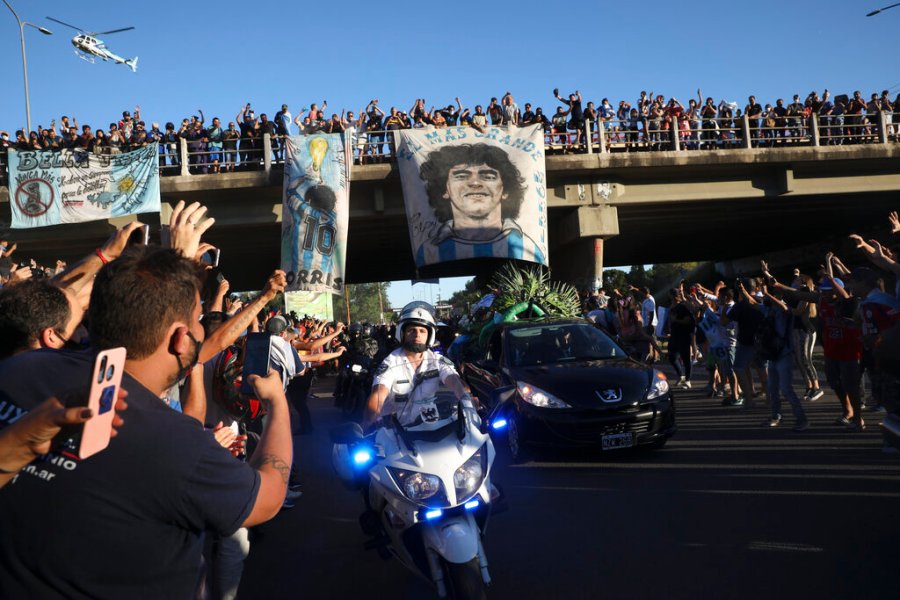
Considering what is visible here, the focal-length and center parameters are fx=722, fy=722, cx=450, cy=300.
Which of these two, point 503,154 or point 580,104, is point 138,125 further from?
point 580,104

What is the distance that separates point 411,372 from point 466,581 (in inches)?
63.7

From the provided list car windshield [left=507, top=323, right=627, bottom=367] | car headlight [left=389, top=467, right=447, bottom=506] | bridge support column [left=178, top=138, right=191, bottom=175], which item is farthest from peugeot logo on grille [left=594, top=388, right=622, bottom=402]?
bridge support column [left=178, top=138, right=191, bottom=175]

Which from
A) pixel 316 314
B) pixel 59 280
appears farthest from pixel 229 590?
pixel 316 314

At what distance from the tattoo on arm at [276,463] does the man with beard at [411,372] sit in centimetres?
238

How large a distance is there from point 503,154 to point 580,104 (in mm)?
4143

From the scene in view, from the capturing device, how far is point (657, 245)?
3344cm

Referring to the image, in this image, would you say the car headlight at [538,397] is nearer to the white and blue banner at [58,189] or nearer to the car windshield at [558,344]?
the car windshield at [558,344]

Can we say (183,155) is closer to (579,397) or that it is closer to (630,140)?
(630,140)

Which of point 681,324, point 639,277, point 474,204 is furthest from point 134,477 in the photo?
point 639,277

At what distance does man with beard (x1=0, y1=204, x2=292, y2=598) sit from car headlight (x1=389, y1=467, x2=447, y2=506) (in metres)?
1.83

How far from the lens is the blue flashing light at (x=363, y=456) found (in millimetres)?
4113

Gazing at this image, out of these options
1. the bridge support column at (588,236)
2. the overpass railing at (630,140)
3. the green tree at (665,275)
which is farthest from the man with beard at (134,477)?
the green tree at (665,275)

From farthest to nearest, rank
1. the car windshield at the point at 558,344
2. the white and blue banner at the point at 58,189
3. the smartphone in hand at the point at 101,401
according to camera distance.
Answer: the white and blue banner at the point at 58,189, the car windshield at the point at 558,344, the smartphone in hand at the point at 101,401

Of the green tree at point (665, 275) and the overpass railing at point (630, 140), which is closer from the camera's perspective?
the overpass railing at point (630, 140)
